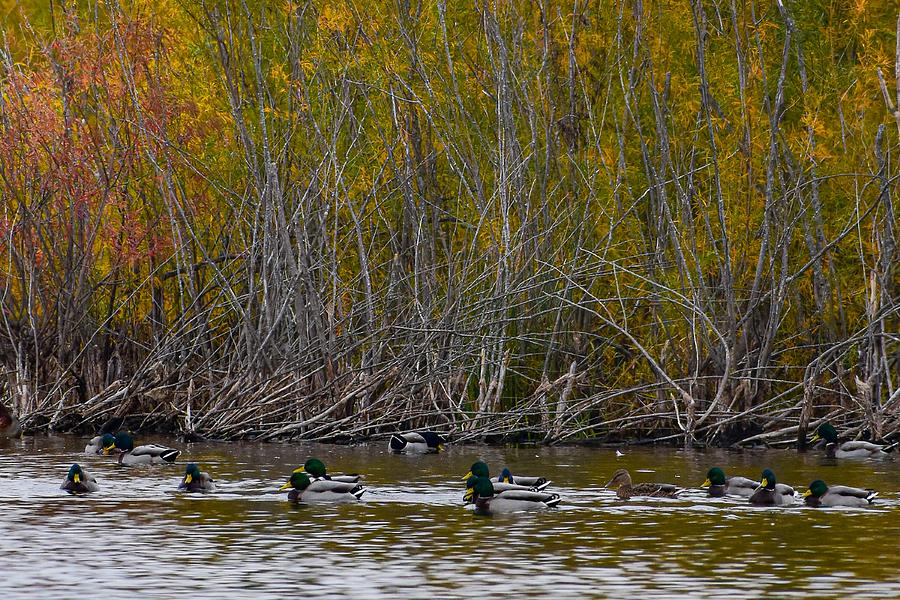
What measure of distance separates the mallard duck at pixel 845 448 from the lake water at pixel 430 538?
0.74 ft

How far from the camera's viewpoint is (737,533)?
12.0 m

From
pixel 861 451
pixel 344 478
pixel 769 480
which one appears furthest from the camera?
pixel 861 451

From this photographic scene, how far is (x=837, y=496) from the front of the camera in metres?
13.4

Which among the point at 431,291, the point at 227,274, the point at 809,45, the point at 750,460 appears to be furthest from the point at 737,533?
the point at 227,274

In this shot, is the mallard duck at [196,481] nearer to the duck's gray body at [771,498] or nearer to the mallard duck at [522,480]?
the mallard duck at [522,480]

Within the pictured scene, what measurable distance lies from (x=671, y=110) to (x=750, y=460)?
4.64 m

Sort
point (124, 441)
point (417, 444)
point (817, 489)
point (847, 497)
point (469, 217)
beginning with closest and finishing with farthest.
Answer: point (847, 497) → point (817, 489) → point (124, 441) → point (417, 444) → point (469, 217)

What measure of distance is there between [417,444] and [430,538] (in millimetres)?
6278

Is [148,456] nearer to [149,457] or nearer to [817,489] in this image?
[149,457]

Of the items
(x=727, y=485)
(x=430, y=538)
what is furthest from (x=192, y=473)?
(x=727, y=485)

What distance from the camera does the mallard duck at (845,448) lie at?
16969 mm

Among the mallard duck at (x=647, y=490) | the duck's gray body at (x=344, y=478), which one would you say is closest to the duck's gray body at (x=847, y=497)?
the mallard duck at (x=647, y=490)

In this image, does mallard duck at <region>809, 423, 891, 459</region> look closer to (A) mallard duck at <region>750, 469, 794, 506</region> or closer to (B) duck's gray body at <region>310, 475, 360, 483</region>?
(A) mallard duck at <region>750, 469, 794, 506</region>

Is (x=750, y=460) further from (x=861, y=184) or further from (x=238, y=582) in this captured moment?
(x=238, y=582)
